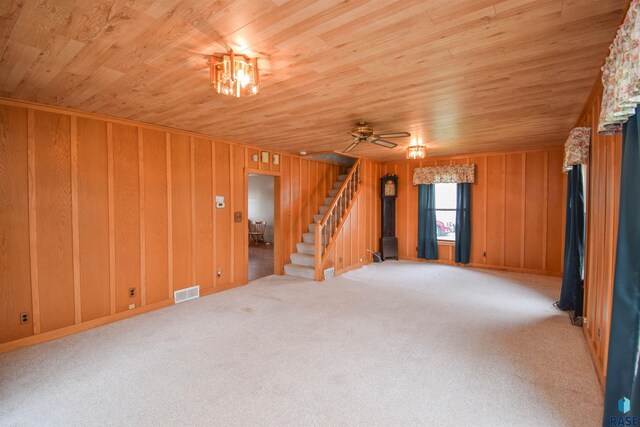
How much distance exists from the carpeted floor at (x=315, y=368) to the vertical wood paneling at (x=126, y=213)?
444 millimetres

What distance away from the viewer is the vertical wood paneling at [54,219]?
10.8 feet

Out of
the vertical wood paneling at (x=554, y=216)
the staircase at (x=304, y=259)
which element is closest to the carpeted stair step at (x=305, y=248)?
the staircase at (x=304, y=259)

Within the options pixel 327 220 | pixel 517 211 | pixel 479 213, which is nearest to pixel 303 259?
pixel 327 220

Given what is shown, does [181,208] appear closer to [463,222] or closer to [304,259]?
[304,259]

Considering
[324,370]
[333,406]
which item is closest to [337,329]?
[324,370]

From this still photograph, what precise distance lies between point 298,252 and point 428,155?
3.61m

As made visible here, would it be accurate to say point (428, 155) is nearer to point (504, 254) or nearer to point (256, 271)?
point (504, 254)

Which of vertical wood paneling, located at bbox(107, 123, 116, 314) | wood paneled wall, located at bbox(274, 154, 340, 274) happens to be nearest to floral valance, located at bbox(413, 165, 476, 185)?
wood paneled wall, located at bbox(274, 154, 340, 274)

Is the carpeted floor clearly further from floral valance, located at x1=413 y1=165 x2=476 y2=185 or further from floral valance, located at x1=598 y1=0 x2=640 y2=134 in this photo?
floral valance, located at x1=413 y1=165 x2=476 y2=185

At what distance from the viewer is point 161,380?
2539 millimetres

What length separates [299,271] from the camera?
6.06 metres

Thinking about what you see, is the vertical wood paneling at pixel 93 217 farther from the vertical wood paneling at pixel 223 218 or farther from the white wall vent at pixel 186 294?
the vertical wood paneling at pixel 223 218

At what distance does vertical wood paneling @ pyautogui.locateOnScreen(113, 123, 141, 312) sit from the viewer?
3.87m

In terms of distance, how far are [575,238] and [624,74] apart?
3137 millimetres
